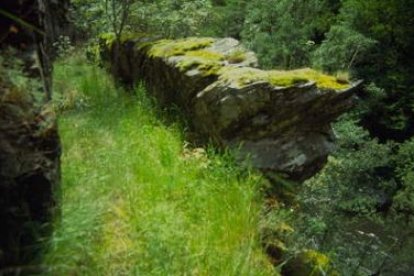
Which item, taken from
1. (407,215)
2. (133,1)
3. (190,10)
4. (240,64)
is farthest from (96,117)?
(407,215)

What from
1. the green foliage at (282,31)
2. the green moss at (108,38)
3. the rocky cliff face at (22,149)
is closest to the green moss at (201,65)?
the rocky cliff face at (22,149)

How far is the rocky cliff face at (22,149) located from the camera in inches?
96.4

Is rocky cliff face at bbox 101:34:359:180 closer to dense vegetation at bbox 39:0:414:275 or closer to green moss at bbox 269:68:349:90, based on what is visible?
green moss at bbox 269:68:349:90

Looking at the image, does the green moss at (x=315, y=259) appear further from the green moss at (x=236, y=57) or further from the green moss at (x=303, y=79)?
the green moss at (x=236, y=57)

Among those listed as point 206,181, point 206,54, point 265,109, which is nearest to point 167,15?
point 206,54

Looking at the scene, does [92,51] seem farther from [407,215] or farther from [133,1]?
[407,215]

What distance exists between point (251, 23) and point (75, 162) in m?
12.2

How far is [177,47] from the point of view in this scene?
21.2 ft

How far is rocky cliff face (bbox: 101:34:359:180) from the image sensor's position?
4727mm

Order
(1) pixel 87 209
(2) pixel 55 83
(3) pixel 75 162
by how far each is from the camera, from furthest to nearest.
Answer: (2) pixel 55 83, (3) pixel 75 162, (1) pixel 87 209

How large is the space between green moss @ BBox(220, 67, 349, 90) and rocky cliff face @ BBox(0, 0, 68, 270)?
235 cm

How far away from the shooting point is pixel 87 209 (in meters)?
3.08

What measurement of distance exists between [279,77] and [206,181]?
134 centimetres

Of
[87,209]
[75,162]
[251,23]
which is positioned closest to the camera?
[87,209]
